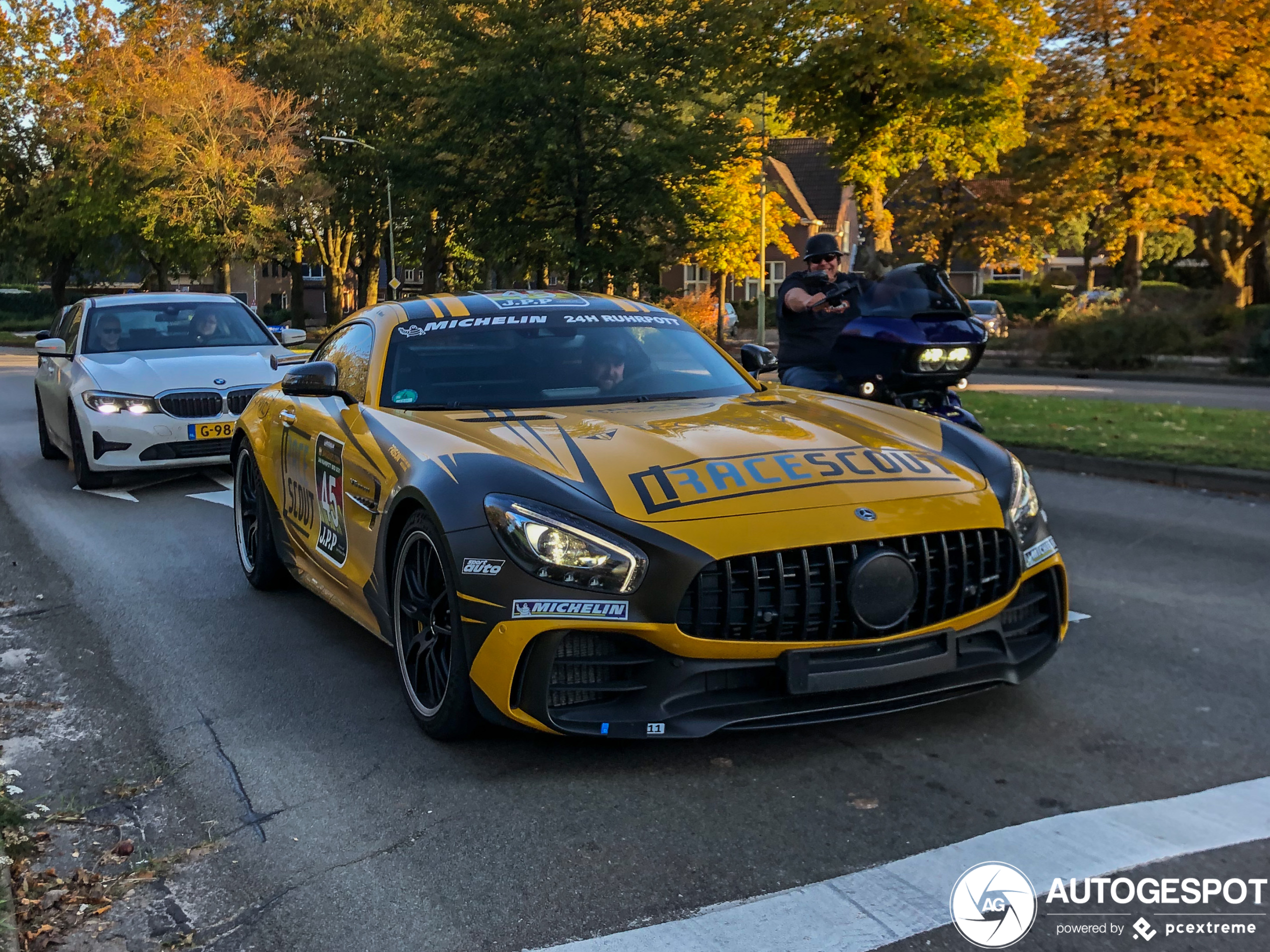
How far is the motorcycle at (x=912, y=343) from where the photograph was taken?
7.01 meters

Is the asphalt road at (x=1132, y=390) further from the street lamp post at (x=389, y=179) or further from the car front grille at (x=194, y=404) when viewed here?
the car front grille at (x=194, y=404)

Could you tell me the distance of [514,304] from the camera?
19.1 ft

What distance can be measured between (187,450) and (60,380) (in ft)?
5.89

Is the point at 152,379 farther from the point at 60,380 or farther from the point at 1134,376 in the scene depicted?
the point at 1134,376

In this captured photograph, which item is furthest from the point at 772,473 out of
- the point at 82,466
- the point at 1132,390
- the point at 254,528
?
the point at 1132,390

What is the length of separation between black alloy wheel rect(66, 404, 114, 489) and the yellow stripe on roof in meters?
5.73

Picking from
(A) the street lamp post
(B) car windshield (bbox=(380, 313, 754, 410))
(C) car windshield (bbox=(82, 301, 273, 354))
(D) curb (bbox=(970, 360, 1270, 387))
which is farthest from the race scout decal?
(D) curb (bbox=(970, 360, 1270, 387))

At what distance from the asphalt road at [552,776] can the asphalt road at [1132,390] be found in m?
12.6

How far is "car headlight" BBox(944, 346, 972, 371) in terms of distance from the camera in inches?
277

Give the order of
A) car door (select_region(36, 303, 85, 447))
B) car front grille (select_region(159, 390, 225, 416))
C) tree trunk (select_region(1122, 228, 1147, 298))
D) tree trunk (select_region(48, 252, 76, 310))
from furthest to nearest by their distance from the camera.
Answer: tree trunk (select_region(48, 252, 76, 310)) → tree trunk (select_region(1122, 228, 1147, 298)) → car door (select_region(36, 303, 85, 447)) → car front grille (select_region(159, 390, 225, 416))

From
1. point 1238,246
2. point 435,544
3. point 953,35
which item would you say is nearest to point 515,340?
point 435,544

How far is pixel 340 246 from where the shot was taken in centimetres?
5678

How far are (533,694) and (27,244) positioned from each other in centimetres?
6020

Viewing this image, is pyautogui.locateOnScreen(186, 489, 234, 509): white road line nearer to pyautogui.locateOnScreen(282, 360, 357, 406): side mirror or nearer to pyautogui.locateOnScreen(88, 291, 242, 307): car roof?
pyautogui.locateOnScreen(88, 291, 242, 307): car roof
